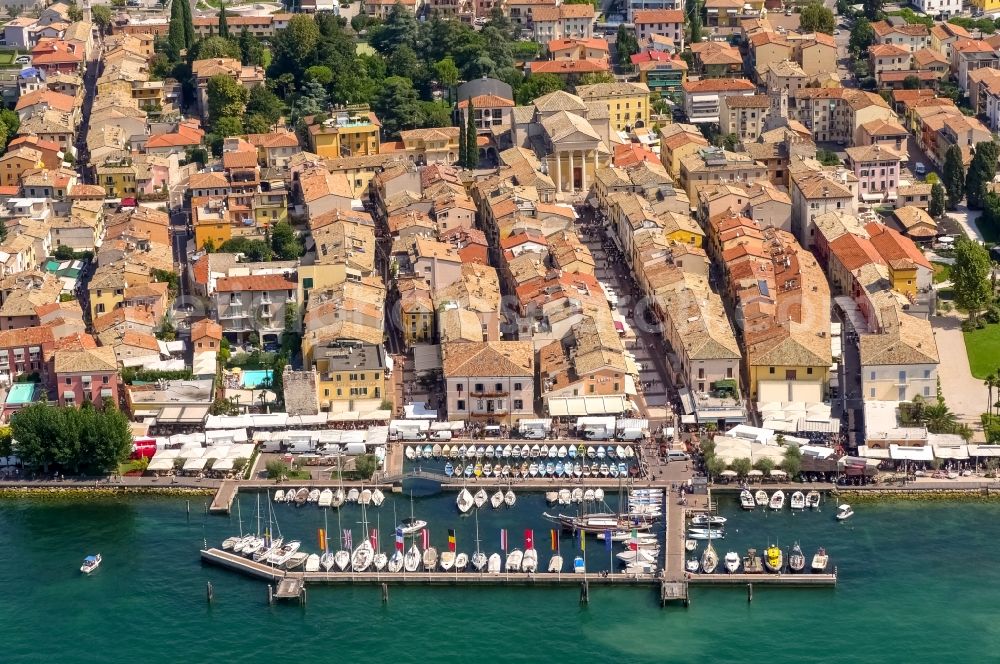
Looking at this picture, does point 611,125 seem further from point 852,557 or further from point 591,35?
point 852,557

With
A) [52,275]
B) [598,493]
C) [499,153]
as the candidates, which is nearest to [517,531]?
[598,493]

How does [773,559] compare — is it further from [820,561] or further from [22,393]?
[22,393]

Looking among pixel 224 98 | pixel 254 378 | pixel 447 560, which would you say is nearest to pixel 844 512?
pixel 447 560

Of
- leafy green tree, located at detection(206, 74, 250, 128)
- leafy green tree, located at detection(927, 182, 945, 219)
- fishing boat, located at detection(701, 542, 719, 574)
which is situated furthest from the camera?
leafy green tree, located at detection(206, 74, 250, 128)

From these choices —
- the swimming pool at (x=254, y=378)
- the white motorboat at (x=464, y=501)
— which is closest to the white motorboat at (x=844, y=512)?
the white motorboat at (x=464, y=501)

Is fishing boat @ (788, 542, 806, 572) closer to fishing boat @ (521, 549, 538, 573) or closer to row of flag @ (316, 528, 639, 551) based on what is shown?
row of flag @ (316, 528, 639, 551)

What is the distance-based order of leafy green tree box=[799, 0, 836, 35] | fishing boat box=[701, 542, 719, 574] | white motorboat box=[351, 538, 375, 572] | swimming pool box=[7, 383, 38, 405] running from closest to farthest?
fishing boat box=[701, 542, 719, 574], white motorboat box=[351, 538, 375, 572], swimming pool box=[7, 383, 38, 405], leafy green tree box=[799, 0, 836, 35]

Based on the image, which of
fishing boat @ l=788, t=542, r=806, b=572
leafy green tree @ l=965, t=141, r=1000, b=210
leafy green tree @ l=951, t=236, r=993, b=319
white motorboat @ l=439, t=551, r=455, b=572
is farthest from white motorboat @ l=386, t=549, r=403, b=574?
leafy green tree @ l=965, t=141, r=1000, b=210
